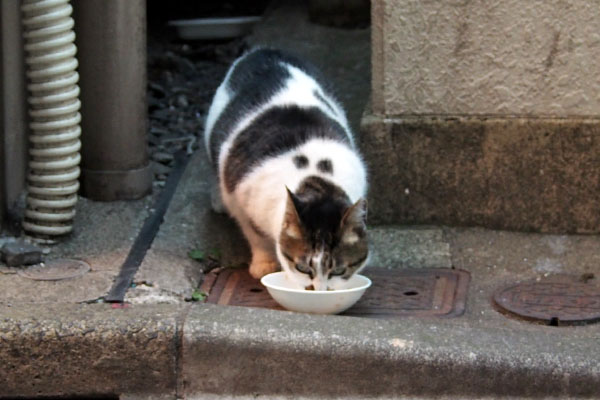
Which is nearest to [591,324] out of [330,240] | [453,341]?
[453,341]

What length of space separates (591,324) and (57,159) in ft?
7.63

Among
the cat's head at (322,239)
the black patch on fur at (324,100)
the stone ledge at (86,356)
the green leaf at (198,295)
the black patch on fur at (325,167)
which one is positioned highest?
the black patch on fur at (324,100)

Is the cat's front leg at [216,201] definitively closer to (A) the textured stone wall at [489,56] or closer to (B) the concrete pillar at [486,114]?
(B) the concrete pillar at [486,114]

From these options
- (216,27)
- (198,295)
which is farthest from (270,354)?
(216,27)

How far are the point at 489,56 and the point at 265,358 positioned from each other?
190cm

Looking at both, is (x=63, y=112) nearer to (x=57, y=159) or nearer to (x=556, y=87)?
(x=57, y=159)

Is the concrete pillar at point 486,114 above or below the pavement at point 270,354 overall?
above

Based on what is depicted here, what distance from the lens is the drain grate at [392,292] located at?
4.15 metres

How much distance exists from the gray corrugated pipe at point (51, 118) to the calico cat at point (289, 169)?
68 centimetres

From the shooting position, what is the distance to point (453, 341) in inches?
140

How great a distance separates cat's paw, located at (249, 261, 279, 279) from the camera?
176 inches

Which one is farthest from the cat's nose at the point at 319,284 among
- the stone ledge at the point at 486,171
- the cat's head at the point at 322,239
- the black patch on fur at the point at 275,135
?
the stone ledge at the point at 486,171

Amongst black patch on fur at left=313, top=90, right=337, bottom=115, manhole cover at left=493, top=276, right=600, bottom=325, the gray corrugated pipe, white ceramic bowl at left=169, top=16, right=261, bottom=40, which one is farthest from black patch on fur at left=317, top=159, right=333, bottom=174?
white ceramic bowl at left=169, top=16, right=261, bottom=40

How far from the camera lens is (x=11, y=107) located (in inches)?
185
